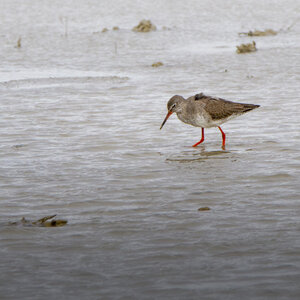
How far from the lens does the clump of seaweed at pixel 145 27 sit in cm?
2673

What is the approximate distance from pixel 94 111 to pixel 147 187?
18.6 ft

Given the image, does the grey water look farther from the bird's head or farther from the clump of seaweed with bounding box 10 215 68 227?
the bird's head

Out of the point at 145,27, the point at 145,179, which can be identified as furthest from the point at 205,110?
the point at 145,27

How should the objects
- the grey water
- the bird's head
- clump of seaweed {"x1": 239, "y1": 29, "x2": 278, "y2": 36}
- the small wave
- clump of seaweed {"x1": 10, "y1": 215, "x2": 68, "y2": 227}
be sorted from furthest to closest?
clump of seaweed {"x1": 239, "y1": 29, "x2": 278, "y2": 36}, the small wave, the bird's head, clump of seaweed {"x1": 10, "y1": 215, "x2": 68, "y2": 227}, the grey water

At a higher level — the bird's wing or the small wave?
the bird's wing

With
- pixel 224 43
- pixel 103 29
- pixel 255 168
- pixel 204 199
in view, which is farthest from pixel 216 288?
pixel 103 29

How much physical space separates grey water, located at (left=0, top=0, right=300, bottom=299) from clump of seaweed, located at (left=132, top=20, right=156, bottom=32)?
4.70 metres

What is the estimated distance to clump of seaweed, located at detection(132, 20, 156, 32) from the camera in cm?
2673

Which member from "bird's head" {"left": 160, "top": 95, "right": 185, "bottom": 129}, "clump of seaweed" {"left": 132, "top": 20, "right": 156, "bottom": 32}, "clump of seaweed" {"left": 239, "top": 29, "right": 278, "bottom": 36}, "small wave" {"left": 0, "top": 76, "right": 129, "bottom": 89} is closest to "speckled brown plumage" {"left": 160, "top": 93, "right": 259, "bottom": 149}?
"bird's head" {"left": 160, "top": 95, "right": 185, "bottom": 129}

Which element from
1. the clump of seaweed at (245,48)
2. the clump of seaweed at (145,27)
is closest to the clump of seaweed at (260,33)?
the clump of seaweed at (145,27)

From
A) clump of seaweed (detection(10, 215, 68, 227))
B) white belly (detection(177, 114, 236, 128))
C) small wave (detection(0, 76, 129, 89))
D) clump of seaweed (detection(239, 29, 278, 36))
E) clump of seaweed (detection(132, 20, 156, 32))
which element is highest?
clump of seaweed (detection(132, 20, 156, 32))

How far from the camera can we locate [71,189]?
8375mm

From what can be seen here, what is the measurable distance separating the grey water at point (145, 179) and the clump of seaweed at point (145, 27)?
4.70 meters

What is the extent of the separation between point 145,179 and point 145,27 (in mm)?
18711
